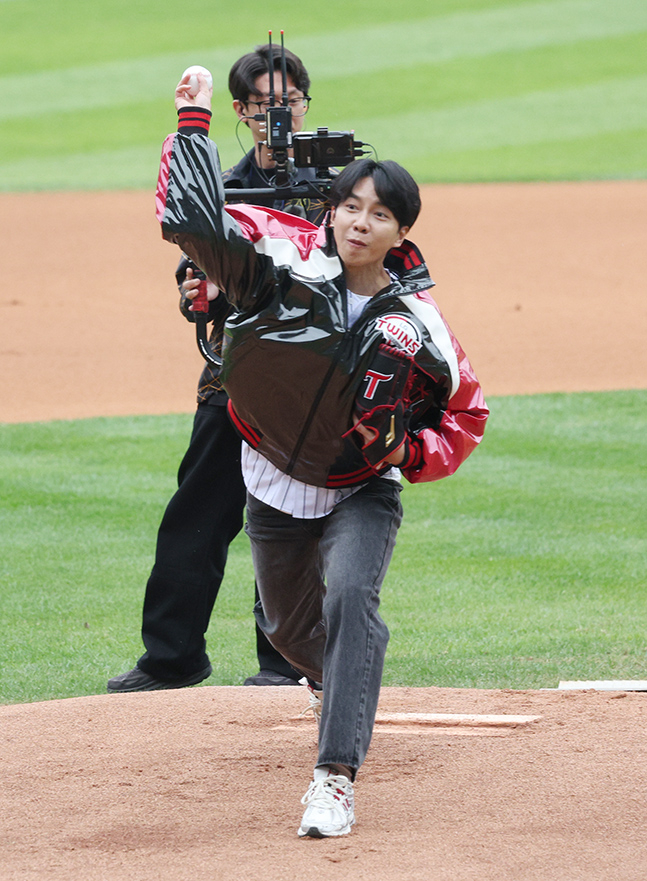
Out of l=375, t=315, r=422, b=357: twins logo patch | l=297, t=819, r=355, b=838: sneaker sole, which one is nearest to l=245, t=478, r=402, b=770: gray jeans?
l=297, t=819, r=355, b=838: sneaker sole

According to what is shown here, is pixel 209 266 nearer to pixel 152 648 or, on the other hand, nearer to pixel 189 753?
pixel 189 753

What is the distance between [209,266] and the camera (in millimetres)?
3518

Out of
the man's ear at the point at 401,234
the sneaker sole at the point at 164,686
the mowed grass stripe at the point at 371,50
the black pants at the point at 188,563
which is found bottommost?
the sneaker sole at the point at 164,686

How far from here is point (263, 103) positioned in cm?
513

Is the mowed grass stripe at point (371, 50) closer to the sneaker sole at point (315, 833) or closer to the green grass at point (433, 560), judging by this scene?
the green grass at point (433, 560)

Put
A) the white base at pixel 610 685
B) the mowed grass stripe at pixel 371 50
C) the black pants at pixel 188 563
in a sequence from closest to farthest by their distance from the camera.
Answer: the white base at pixel 610 685, the black pants at pixel 188 563, the mowed grass stripe at pixel 371 50

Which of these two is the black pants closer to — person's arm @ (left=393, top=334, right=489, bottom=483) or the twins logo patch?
person's arm @ (left=393, top=334, right=489, bottom=483)

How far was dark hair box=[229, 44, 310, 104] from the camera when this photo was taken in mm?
5133

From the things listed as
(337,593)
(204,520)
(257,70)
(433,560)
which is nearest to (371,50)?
(433,560)

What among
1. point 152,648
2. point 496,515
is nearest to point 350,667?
point 152,648

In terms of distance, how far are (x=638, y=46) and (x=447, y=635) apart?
2970 cm

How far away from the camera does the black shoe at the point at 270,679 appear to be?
215 inches

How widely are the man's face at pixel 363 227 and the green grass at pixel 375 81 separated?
19.1m

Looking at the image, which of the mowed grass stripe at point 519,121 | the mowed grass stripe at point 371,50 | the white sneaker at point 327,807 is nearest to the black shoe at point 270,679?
the white sneaker at point 327,807
